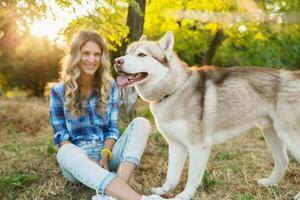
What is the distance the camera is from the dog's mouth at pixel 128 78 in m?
3.69

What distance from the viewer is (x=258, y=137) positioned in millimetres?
6953

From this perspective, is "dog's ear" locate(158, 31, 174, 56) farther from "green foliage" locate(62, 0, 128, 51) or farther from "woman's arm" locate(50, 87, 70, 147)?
"green foliage" locate(62, 0, 128, 51)

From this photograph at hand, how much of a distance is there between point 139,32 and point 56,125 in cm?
323

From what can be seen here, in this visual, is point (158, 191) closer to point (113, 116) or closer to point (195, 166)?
point (195, 166)

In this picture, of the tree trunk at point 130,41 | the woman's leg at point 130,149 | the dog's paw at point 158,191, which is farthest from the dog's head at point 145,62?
the tree trunk at point 130,41

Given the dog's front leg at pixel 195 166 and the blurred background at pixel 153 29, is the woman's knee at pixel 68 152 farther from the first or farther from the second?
the blurred background at pixel 153 29

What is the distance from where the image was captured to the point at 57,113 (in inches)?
154

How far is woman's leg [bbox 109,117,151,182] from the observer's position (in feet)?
11.9

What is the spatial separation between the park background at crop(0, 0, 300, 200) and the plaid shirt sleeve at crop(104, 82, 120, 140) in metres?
0.58

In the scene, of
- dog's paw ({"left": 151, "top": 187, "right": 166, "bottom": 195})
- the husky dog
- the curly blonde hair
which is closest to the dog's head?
the husky dog

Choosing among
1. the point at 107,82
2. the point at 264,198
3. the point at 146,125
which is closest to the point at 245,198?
the point at 264,198

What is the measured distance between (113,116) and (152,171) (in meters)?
0.94

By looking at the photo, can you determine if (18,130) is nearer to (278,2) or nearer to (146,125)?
(146,125)

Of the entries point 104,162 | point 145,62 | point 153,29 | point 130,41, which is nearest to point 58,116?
point 104,162
